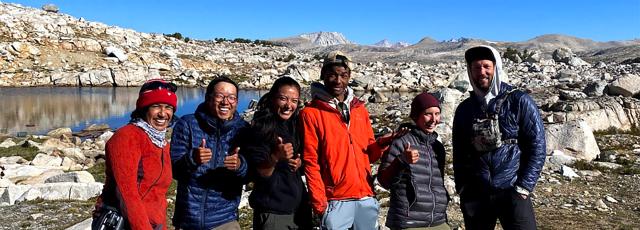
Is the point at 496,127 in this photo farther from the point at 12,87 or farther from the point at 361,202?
the point at 12,87

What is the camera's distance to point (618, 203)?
9898mm

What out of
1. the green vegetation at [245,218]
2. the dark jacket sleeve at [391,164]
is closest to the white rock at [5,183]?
the green vegetation at [245,218]

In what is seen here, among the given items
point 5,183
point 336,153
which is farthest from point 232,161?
point 5,183

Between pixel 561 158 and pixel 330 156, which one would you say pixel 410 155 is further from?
pixel 561 158

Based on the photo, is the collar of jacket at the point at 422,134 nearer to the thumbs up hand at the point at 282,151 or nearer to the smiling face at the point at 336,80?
the smiling face at the point at 336,80

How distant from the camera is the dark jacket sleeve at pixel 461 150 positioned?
488 centimetres

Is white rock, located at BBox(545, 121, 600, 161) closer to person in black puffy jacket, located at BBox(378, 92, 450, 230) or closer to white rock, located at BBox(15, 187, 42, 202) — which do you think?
person in black puffy jacket, located at BBox(378, 92, 450, 230)

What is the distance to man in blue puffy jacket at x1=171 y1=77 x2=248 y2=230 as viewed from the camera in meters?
4.39

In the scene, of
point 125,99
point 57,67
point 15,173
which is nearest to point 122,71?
point 57,67

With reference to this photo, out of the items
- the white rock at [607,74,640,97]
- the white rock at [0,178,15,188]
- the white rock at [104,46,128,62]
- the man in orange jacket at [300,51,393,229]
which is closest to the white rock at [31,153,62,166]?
the white rock at [0,178,15,188]

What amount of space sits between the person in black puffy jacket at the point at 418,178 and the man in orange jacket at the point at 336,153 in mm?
226

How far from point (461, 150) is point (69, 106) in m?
35.9

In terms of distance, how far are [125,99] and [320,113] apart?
39.1 meters

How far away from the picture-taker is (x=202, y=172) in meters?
4.44
